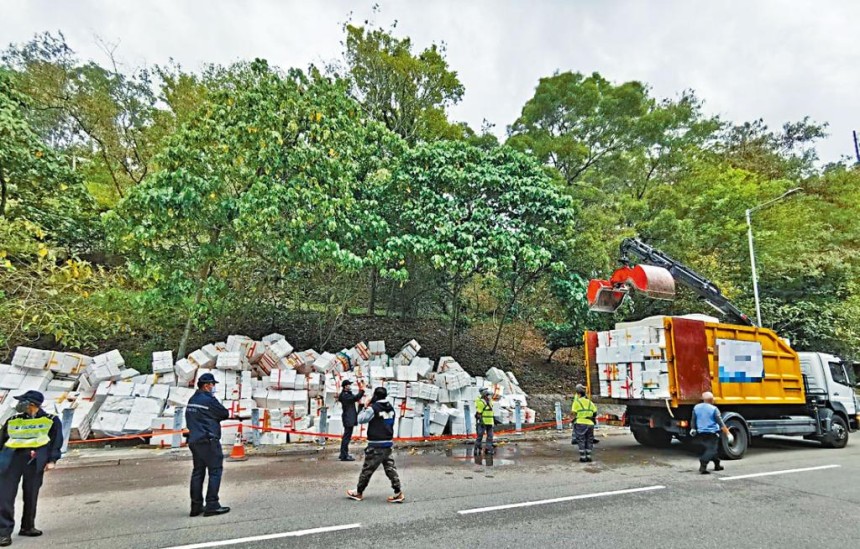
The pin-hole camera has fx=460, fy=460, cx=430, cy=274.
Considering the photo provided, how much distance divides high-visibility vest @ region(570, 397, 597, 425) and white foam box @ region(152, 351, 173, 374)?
30.7ft

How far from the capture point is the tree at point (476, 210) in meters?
12.6

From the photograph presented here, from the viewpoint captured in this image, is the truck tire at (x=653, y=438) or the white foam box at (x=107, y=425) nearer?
the white foam box at (x=107, y=425)

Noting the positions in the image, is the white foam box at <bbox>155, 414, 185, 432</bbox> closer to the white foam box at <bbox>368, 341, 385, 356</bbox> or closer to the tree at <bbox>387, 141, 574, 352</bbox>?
the white foam box at <bbox>368, 341, 385, 356</bbox>

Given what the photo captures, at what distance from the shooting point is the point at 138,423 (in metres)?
9.98

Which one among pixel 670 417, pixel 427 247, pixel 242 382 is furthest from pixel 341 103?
pixel 670 417

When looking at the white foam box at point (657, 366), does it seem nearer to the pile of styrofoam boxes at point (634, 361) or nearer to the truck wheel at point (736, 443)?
the pile of styrofoam boxes at point (634, 361)

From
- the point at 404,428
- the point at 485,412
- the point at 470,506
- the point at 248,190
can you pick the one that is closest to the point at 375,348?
the point at 404,428

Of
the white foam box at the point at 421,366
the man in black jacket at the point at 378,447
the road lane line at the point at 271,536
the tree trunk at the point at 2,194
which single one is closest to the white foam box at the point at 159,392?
the tree trunk at the point at 2,194

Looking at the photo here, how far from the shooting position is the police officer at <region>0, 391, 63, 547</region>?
→ 470 centimetres

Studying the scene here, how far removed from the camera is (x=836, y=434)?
36.1 ft

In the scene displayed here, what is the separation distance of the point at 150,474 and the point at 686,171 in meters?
23.0

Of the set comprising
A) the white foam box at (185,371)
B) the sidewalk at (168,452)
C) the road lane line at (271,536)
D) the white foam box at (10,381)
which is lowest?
the sidewalk at (168,452)

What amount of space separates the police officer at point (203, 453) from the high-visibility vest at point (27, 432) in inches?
55.4

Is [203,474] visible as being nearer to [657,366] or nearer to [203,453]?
[203,453]
